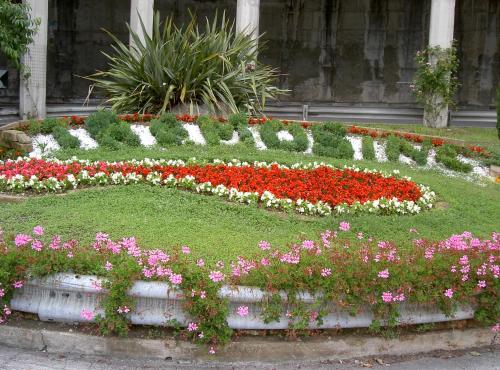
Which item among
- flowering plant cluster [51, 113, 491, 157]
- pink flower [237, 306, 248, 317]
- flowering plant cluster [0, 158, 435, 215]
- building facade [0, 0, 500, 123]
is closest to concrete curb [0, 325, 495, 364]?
pink flower [237, 306, 248, 317]

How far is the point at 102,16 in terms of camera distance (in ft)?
72.2

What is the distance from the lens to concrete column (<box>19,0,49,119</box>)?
619 inches

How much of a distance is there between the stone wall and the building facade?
0.10 feet

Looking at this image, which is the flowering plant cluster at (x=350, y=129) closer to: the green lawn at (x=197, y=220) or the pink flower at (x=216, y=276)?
the green lawn at (x=197, y=220)

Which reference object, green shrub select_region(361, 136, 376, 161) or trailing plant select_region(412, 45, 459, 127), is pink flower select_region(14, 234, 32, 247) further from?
trailing plant select_region(412, 45, 459, 127)

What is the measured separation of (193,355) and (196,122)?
25.4 feet

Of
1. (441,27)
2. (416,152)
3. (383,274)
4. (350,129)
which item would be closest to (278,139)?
(350,129)

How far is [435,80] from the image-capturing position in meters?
17.0

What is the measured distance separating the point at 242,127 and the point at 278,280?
7.42 meters

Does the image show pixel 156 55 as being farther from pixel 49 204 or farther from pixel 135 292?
pixel 135 292

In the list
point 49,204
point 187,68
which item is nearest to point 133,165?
point 49,204

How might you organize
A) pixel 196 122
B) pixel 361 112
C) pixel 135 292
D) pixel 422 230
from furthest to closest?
pixel 361 112 → pixel 196 122 → pixel 422 230 → pixel 135 292

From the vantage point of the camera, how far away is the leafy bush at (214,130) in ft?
36.6

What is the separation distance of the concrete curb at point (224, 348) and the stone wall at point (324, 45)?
58.1ft
